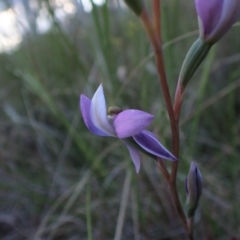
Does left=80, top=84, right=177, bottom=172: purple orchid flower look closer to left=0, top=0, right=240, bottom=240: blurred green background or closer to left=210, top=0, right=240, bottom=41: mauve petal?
left=210, top=0, right=240, bottom=41: mauve petal

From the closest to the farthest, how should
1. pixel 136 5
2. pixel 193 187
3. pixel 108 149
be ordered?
pixel 136 5 < pixel 193 187 < pixel 108 149

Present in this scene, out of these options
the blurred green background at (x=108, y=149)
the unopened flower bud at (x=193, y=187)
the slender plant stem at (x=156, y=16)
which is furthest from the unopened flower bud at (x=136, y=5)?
the blurred green background at (x=108, y=149)

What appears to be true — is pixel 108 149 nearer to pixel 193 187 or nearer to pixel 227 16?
pixel 193 187

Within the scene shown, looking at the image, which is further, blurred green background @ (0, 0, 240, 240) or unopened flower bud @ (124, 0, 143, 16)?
blurred green background @ (0, 0, 240, 240)

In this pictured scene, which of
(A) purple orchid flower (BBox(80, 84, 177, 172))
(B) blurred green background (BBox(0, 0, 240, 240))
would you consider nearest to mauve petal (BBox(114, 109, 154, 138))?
(A) purple orchid flower (BBox(80, 84, 177, 172))

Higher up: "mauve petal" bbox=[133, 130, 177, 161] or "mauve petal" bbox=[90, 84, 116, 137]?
"mauve petal" bbox=[90, 84, 116, 137]

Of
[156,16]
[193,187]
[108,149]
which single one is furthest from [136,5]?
[108,149]

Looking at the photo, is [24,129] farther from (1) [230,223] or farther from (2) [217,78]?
(1) [230,223]
